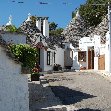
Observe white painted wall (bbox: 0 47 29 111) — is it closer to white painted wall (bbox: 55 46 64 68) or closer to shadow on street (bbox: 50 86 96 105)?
shadow on street (bbox: 50 86 96 105)

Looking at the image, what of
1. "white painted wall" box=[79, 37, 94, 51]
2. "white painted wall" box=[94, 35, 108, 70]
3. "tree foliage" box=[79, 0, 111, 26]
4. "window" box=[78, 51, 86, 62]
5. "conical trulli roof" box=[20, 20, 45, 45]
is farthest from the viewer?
"tree foliage" box=[79, 0, 111, 26]

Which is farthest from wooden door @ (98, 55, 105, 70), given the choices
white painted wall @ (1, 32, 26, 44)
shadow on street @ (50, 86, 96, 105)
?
shadow on street @ (50, 86, 96, 105)

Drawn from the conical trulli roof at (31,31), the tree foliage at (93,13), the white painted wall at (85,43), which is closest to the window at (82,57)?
the white painted wall at (85,43)

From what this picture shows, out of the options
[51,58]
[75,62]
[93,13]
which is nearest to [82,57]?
[75,62]

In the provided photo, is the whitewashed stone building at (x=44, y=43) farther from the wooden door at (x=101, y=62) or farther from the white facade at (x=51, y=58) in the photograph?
the wooden door at (x=101, y=62)

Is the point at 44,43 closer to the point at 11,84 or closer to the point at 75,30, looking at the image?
the point at 75,30

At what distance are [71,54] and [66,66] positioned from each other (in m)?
1.82

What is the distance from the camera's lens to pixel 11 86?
10.6 metres

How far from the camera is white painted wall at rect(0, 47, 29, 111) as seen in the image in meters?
10.4

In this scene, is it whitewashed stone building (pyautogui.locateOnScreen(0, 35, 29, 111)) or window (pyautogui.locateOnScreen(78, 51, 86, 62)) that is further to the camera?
window (pyautogui.locateOnScreen(78, 51, 86, 62))

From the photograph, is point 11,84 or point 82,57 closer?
point 11,84

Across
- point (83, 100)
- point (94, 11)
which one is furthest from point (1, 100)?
point (94, 11)

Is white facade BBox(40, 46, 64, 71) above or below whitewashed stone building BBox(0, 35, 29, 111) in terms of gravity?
above

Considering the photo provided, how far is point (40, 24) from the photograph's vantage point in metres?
47.8
